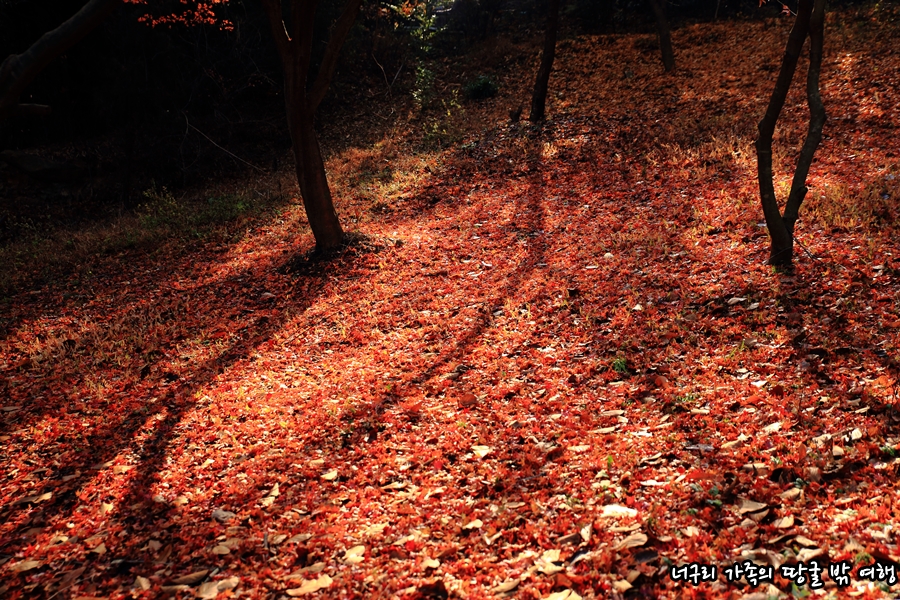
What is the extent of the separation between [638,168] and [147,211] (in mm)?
13251

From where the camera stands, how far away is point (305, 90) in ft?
31.8

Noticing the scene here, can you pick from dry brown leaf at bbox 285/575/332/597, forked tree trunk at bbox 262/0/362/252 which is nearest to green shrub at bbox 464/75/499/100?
forked tree trunk at bbox 262/0/362/252

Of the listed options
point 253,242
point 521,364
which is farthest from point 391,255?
point 521,364

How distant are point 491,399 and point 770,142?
476 centimetres

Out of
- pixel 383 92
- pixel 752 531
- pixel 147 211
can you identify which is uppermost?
pixel 383 92

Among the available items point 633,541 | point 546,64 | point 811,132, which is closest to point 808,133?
point 811,132

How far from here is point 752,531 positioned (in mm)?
3709

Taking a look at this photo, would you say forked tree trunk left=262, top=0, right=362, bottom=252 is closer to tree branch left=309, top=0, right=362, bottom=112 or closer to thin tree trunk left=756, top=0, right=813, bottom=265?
tree branch left=309, top=0, right=362, bottom=112

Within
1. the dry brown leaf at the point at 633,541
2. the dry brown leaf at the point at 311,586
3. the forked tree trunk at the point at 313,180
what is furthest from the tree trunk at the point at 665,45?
the dry brown leaf at the point at 311,586

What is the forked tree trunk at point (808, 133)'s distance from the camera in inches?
248

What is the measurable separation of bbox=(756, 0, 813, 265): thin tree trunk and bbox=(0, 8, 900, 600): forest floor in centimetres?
37

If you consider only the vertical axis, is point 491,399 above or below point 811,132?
below

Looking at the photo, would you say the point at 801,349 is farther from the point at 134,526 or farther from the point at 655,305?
the point at 134,526

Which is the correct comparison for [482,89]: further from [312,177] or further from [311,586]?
[311,586]
